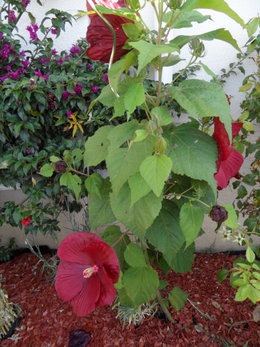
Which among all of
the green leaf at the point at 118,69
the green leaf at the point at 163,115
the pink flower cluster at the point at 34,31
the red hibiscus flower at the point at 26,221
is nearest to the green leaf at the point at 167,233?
the green leaf at the point at 163,115

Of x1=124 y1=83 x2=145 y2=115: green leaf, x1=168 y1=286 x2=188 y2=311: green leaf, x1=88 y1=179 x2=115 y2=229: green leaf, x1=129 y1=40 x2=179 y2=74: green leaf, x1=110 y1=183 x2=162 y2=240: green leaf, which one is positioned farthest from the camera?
x1=168 y1=286 x2=188 y2=311: green leaf

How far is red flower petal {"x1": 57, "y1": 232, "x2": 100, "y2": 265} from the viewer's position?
2.89ft

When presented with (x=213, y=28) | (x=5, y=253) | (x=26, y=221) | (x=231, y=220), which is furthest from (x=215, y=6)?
(x=5, y=253)

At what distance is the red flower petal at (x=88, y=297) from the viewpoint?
89 centimetres

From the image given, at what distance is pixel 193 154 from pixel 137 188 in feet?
0.61

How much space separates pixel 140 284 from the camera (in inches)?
41.0

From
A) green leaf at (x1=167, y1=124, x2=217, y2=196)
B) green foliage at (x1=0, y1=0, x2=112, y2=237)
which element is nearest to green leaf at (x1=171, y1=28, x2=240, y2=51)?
green leaf at (x1=167, y1=124, x2=217, y2=196)

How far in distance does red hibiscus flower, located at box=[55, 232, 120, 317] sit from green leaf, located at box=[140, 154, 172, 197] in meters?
0.28

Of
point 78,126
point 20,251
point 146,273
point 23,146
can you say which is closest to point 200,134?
point 146,273

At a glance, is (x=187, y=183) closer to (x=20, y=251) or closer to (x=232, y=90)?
(x=232, y=90)

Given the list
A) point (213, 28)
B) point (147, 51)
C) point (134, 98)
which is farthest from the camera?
point (213, 28)

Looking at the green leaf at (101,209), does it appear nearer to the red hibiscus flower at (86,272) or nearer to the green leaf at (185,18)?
the red hibiscus flower at (86,272)

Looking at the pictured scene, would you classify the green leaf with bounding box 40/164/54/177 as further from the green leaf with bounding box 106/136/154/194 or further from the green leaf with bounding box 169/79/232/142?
the green leaf with bounding box 169/79/232/142

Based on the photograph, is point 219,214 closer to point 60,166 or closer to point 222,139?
point 222,139
